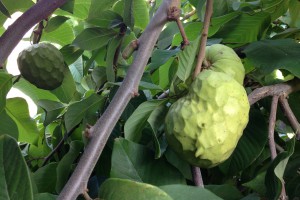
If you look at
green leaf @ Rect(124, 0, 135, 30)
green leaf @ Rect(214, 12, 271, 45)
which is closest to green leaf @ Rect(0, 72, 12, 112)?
green leaf @ Rect(124, 0, 135, 30)

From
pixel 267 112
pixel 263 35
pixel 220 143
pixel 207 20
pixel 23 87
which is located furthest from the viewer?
pixel 23 87

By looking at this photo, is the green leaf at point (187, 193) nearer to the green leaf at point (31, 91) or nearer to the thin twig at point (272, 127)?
the thin twig at point (272, 127)

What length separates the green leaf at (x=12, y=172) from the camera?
588mm

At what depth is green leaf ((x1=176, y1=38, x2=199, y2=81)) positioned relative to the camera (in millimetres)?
816

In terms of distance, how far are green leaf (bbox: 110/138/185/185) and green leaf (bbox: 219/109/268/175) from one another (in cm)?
14

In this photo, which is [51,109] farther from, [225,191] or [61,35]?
[225,191]

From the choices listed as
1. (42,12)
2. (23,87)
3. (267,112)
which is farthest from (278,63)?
(23,87)

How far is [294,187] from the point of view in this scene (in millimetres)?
814

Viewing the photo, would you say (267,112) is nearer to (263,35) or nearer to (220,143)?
(263,35)

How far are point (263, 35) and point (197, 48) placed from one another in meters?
0.39

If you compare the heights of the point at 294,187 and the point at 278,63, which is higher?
the point at 278,63

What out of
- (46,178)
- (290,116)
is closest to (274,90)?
(290,116)

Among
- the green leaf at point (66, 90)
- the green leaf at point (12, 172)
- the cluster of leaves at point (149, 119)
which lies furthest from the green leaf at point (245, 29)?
the green leaf at point (12, 172)

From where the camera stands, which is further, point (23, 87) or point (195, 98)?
point (23, 87)
